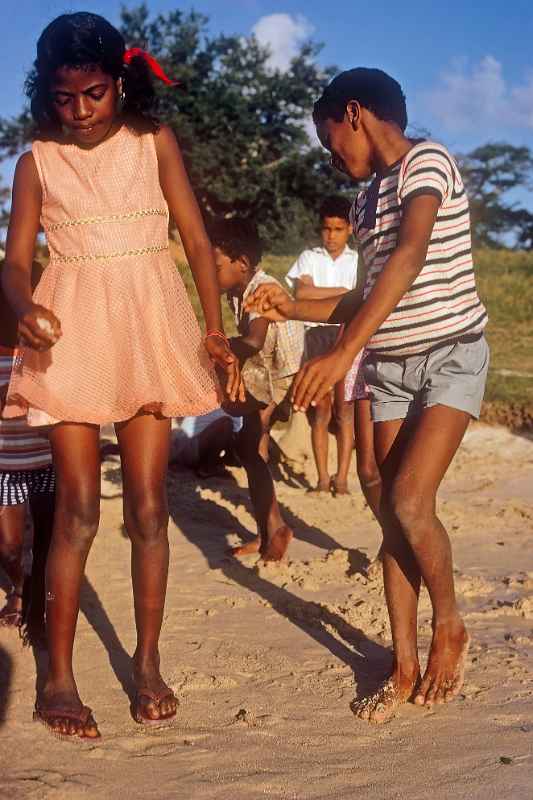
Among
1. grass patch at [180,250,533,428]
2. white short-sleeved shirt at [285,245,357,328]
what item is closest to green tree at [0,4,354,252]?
grass patch at [180,250,533,428]

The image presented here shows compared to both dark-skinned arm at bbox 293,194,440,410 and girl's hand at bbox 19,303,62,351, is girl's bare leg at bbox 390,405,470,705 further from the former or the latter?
girl's hand at bbox 19,303,62,351

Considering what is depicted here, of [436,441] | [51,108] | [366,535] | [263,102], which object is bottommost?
[366,535]

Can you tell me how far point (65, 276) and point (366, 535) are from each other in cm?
326

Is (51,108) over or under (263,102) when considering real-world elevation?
under

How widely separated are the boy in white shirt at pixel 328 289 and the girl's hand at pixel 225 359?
3755 mm

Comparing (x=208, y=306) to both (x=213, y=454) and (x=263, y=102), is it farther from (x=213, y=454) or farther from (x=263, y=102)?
(x=263, y=102)

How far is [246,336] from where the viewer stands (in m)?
4.84

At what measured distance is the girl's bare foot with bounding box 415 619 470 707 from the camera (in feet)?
10.3

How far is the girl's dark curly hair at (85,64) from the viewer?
2928 millimetres

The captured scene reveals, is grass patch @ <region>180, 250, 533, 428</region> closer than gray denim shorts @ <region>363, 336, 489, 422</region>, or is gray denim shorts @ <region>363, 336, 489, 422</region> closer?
gray denim shorts @ <region>363, 336, 489, 422</region>

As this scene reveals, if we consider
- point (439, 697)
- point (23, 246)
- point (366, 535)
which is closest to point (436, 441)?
point (439, 697)

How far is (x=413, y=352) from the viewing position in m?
3.16

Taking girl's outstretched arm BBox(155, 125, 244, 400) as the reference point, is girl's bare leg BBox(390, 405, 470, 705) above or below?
below

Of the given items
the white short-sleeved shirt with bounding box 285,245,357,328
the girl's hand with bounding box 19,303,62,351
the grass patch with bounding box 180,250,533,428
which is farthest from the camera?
the grass patch with bounding box 180,250,533,428
